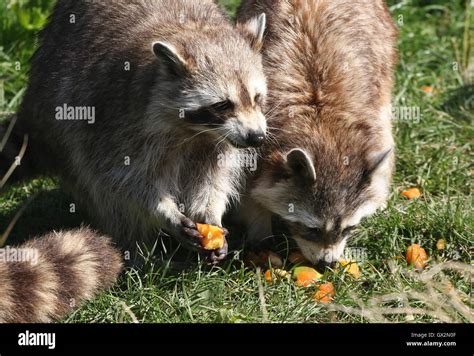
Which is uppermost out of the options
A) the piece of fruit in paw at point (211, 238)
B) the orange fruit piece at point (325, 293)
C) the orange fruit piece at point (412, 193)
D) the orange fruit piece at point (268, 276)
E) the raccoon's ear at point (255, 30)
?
the raccoon's ear at point (255, 30)

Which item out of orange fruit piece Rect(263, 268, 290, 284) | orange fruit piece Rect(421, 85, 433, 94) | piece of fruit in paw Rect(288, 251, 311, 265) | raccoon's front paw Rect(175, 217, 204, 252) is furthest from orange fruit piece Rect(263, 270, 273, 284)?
orange fruit piece Rect(421, 85, 433, 94)

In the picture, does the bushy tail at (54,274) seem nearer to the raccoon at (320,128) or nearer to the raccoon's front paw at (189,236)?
the raccoon's front paw at (189,236)

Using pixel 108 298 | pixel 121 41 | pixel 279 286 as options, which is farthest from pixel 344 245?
pixel 121 41

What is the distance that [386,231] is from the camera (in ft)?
26.6

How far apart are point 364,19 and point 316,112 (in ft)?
4.51

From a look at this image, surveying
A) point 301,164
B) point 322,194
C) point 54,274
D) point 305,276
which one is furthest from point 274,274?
point 54,274

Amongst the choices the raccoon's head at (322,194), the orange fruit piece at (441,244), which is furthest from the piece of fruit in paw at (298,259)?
the orange fruit piece at (441,244)

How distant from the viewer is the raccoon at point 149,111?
7.17 m

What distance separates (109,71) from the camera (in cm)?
771

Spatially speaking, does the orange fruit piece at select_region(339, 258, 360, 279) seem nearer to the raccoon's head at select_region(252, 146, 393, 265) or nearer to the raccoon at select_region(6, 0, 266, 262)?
the raccoon's head at select_region(252, 146, 393, 265)

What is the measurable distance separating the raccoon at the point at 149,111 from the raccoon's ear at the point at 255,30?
12 mm

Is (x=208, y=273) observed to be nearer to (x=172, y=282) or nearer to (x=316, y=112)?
(x=172, y=282)

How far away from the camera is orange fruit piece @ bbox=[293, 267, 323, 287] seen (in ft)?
24.2

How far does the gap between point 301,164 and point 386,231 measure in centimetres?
129
